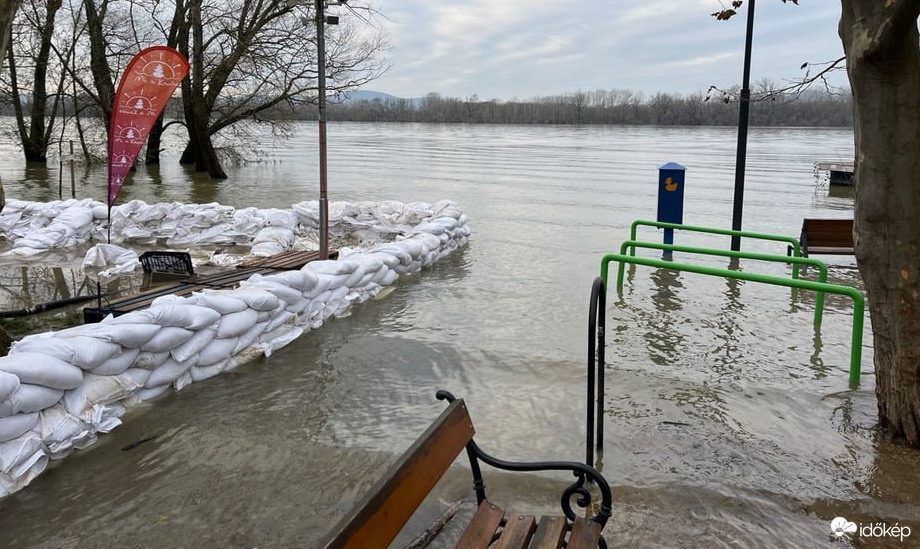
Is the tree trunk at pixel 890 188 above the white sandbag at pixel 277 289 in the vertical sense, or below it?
above

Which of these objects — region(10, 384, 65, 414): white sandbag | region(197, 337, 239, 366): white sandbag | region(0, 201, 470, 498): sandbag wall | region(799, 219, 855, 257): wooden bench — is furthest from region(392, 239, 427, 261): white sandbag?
region(10, 384, 65, 414): white sandbag

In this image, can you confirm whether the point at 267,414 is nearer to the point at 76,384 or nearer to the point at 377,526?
the point at 76,384

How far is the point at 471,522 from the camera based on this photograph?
234 cm

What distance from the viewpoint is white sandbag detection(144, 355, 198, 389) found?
419 centimetres

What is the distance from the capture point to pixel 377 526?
5.70 ft

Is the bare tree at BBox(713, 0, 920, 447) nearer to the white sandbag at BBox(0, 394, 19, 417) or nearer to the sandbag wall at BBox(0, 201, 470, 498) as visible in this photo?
the sandbag wall at BBox(0, 201, 470, 498)

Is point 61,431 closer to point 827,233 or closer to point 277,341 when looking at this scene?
point 277,341

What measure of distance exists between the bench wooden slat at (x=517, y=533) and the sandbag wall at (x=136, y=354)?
228 cm

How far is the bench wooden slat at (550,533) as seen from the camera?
2188 mm

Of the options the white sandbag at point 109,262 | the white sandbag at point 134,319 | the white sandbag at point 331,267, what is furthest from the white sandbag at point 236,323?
the white sandbag at point 109,262

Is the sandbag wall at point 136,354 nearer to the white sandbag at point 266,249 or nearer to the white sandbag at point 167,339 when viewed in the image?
the white sandbag at point 167,339

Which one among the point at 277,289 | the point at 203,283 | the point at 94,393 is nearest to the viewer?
the point at 94,393

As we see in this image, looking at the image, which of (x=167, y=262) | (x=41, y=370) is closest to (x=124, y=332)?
(x=41, y=370)

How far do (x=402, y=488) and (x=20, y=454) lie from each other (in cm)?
225
